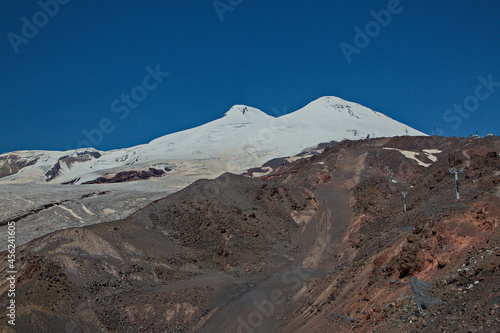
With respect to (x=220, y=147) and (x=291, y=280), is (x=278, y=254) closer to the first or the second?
(x=291, y=280)

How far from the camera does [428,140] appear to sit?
69750 millimetres

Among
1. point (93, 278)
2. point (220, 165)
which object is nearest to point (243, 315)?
point (93, 278)

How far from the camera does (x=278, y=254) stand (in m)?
32.1

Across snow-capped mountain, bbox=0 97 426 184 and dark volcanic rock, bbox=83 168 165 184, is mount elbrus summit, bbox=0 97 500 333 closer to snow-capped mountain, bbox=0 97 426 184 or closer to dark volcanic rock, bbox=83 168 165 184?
dark volcanic rock, bbox=83 168 165 184

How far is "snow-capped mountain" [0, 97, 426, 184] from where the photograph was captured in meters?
125

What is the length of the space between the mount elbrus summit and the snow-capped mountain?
201 ft

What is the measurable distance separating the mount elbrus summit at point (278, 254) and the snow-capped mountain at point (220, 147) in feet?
201

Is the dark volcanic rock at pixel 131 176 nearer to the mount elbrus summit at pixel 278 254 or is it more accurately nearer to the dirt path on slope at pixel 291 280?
the mount elbrus summit at pixel 278 254

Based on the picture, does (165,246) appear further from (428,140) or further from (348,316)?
(428,140)

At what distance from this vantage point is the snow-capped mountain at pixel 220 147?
125 metres

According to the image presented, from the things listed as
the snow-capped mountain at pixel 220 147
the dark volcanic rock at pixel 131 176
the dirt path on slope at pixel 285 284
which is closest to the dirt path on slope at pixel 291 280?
the dirt path on slope at pixel 285 284

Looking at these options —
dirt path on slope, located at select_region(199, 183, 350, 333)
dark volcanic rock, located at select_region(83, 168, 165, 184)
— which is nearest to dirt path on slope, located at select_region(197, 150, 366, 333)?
dirt path on slope, located at select_region(199, 183, 350, 333)

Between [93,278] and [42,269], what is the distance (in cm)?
260

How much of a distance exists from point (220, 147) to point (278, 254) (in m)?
121
